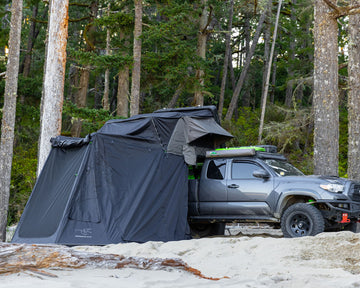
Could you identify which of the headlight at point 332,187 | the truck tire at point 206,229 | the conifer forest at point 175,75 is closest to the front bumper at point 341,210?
the headlight at point 332,187

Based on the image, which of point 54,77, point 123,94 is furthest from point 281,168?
point 123,94

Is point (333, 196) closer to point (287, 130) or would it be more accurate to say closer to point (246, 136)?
point (287, 130)

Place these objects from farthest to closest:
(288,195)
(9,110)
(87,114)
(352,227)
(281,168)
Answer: (87,114)
(9,110)
(281,168)
(352,227)
(288,195)

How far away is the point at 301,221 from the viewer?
9094mm

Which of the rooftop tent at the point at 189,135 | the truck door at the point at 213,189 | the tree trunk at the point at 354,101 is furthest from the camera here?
the tree trunk at the point at 354,101

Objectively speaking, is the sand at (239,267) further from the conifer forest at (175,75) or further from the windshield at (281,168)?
the conifer forest at (175,75)

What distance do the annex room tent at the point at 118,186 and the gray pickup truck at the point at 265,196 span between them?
20.1 inches

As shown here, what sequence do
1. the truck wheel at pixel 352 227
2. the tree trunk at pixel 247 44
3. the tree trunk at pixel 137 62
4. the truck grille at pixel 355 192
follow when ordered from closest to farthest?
the truck grille at pixel 355 192, the truck wheel at pixel 352 227, the tree trunk at pixel 137 62, the tree trunk at pixel 247 44

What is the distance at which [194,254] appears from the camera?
25.5ft

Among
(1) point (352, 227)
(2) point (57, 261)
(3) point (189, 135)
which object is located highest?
(3) point (189, 135)

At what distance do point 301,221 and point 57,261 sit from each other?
5390 mm

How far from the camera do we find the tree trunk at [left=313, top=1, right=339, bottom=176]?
37.4 ft

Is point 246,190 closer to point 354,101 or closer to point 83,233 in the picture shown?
point 83,233

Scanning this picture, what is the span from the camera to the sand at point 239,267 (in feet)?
16.3
